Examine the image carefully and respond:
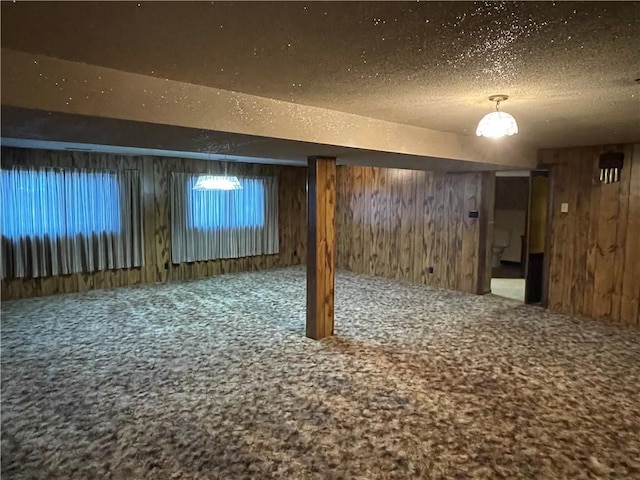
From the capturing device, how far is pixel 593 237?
493 centimetres

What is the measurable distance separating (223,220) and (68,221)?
241cm

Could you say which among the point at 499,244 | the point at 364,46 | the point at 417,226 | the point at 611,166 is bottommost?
the point at 499,244

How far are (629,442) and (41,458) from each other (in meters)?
3.28

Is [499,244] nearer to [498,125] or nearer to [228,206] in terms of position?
[228,206]

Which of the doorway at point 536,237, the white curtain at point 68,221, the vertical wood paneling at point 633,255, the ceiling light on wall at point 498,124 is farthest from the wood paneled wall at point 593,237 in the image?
the white curtain at point 68,221

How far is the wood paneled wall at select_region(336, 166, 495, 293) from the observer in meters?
6.16

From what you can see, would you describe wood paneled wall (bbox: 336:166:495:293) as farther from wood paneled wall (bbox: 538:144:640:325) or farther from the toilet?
the toilet

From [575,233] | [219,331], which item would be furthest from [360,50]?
[575,233]

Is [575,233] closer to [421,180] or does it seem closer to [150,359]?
[421,180]

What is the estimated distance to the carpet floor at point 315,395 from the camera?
2.29 metres

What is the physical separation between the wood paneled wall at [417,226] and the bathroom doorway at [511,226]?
208 centimetres

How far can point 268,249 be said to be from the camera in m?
8.18

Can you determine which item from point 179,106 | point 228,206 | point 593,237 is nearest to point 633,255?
point 593,237

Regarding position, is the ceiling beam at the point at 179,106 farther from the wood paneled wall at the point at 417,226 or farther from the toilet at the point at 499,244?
the toilet at the point at 499,244
